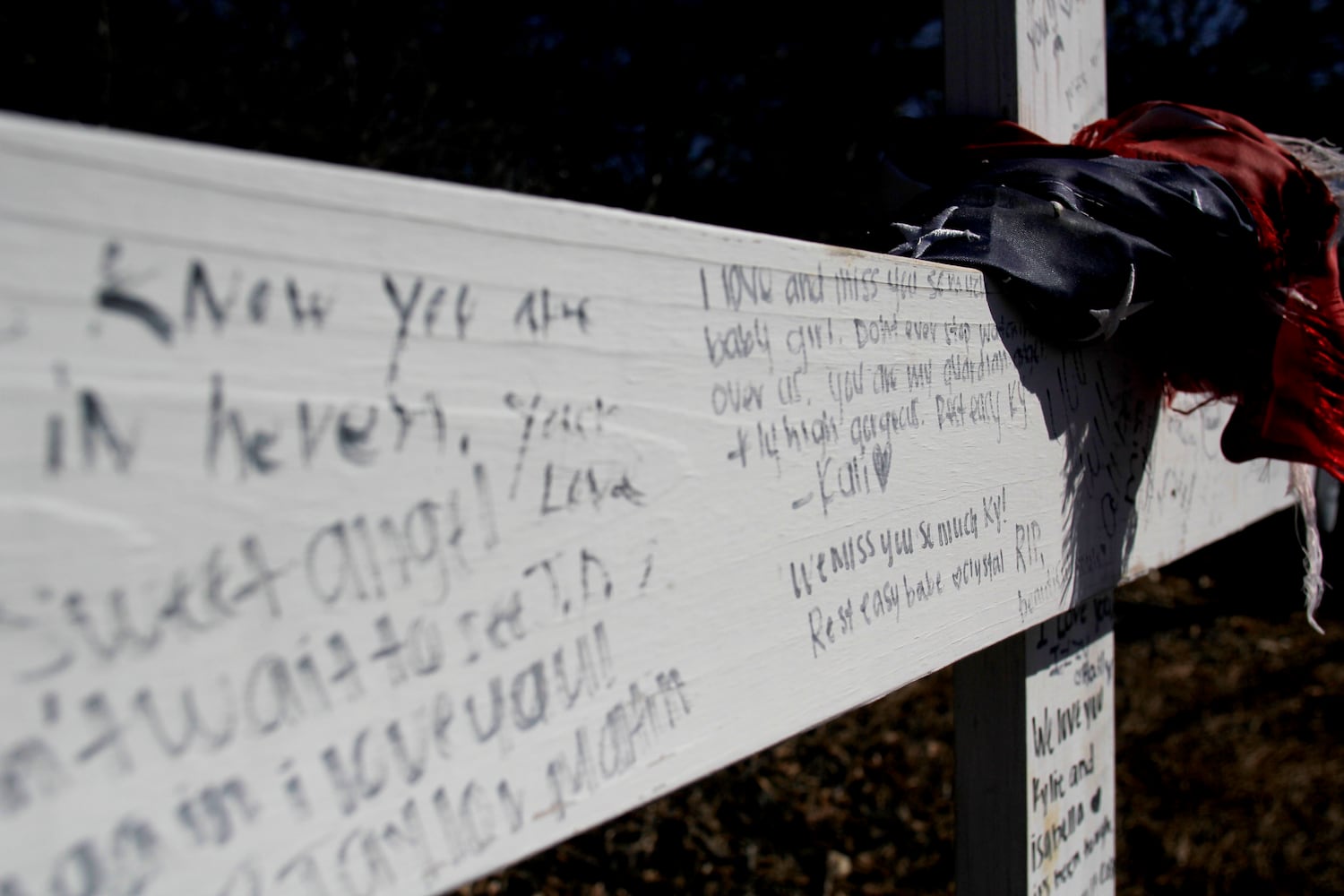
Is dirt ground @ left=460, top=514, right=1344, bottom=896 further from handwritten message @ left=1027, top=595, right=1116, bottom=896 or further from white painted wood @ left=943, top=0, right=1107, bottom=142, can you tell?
white painted wood @ left=943, top=0, right=1107, bottom=142

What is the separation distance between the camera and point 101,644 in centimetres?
43

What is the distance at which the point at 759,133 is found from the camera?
2873 mm

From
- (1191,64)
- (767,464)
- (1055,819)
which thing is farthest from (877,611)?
(1191,64)

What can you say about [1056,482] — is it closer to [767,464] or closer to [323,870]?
[767,464]

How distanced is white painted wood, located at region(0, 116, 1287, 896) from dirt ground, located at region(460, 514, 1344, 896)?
2350 mm

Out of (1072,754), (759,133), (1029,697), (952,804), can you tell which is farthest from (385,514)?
(952,804)

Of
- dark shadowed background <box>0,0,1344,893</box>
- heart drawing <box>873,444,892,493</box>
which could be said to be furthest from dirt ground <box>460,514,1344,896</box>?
heart drawing <box>873,444,892,493</box>

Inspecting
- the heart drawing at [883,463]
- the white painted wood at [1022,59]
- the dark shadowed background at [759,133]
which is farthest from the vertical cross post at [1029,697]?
the heart drawing at [883,463]

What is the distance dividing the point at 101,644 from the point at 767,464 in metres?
0.46

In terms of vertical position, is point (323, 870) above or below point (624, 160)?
below

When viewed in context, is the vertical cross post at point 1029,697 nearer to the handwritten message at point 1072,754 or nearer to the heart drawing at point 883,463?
the handwritten message at point 1072,754

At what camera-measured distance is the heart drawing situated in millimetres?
858

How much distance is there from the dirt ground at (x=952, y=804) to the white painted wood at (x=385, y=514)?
2.35 m

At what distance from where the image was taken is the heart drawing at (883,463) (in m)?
0.86
